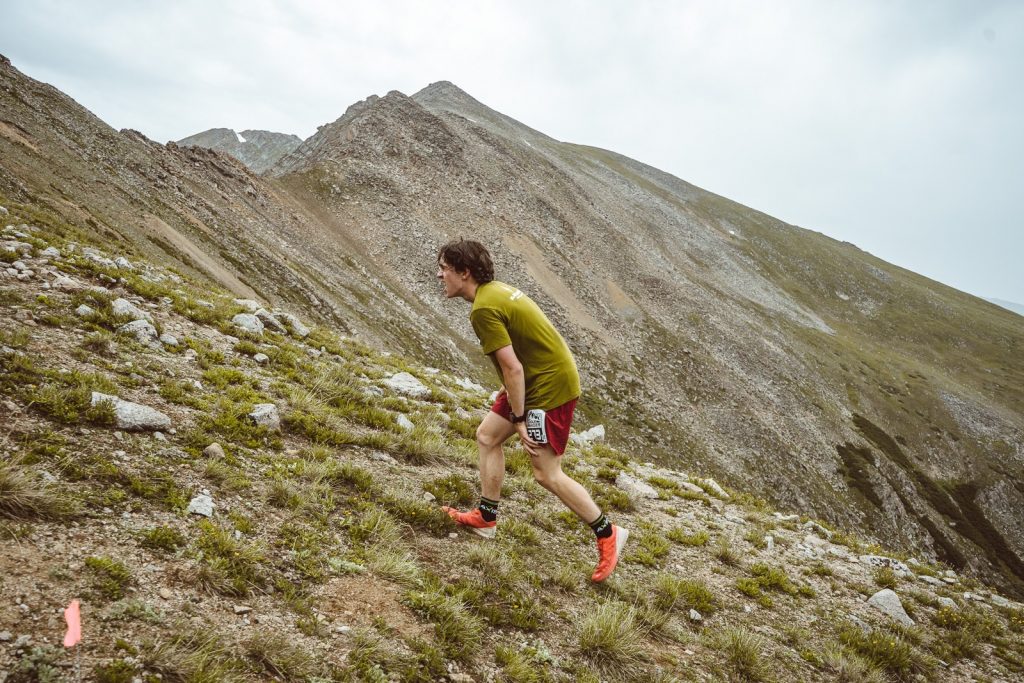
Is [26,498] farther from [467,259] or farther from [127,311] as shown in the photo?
[127,311]

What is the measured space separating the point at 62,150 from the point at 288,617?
95.4ft

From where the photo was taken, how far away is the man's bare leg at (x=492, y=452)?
6.14 m

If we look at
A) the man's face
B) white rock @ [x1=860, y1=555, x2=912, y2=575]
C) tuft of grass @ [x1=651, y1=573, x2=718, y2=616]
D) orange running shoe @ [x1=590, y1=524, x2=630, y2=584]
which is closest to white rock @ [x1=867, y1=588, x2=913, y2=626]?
white rock @ [x1=860, y1=555, x2=912, y2=575]

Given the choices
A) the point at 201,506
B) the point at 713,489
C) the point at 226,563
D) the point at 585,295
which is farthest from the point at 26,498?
the point at 585,295

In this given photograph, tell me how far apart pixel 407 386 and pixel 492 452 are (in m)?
6.23

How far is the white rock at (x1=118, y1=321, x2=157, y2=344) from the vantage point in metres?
8.38

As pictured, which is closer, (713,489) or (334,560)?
(334,560)

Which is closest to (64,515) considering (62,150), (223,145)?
(62,150)

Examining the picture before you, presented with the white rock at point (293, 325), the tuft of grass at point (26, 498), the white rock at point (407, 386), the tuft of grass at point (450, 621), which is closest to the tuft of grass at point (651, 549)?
the tuft of grass at point (450, 621)

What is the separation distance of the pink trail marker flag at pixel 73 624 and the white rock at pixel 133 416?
2.73m

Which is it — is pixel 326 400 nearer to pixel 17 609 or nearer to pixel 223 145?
pixel 17 609

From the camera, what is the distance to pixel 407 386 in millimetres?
12133

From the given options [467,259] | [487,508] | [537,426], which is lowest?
[487,508]

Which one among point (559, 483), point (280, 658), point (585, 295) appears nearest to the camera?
point (280, 658)
